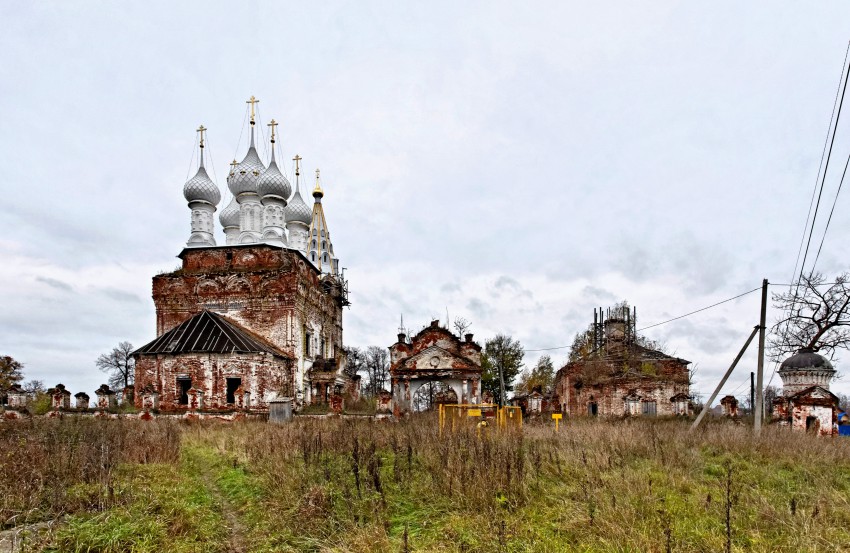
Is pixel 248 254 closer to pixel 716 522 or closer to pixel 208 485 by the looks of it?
pixel 208 485

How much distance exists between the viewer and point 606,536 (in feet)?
16.9

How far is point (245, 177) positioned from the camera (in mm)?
34438

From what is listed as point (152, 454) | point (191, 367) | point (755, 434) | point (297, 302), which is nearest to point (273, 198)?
point (297, 302)

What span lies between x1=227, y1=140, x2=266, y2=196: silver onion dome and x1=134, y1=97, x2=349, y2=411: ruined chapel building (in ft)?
0.20

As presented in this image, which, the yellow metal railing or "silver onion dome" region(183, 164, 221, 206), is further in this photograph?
"silver onion dome" region(183, 164, 221, 206)

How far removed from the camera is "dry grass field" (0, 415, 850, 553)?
5.29 metres

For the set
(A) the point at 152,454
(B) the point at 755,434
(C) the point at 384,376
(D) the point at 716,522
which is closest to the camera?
(D) the point at 716,522

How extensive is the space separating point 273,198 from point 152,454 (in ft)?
84.9

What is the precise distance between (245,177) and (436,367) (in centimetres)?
1715

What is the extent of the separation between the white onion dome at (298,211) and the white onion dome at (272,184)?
438 cm

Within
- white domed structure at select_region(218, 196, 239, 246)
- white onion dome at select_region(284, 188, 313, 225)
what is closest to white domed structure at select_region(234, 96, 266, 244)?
white domed structure at select_region(218, 196, 239, 246)

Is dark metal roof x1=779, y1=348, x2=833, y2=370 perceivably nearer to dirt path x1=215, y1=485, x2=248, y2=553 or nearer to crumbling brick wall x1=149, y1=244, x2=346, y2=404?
dirt path x1=215, y1=485, x2=248, y2=553

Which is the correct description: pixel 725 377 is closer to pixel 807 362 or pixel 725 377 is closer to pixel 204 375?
pixel 807 362

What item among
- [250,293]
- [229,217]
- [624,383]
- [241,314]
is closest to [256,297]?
[250,293]
